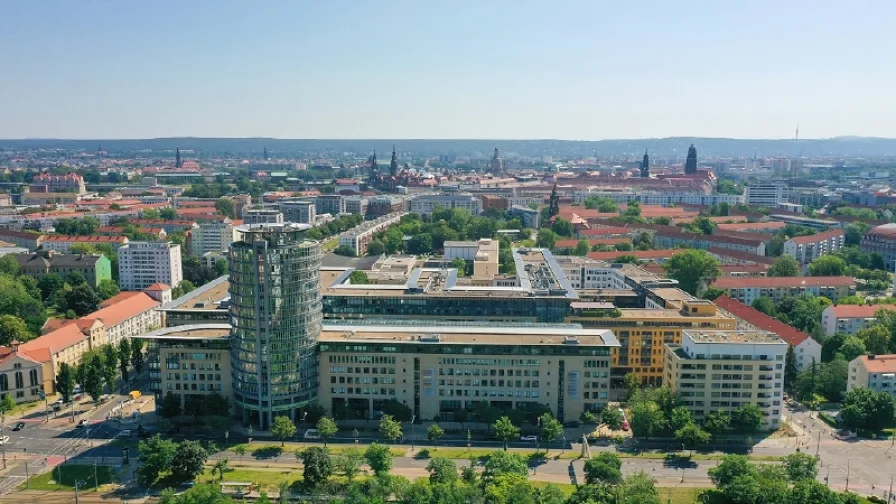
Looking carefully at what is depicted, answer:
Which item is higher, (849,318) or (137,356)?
(849,318)

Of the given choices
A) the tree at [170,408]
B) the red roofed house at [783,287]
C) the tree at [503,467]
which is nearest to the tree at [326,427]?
the tree at [170,408]

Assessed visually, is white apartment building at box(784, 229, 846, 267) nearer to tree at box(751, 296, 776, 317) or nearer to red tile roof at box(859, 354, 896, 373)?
tree at box(751, 296, 776, 317)

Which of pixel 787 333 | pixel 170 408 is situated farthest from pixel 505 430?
pixel 787 333

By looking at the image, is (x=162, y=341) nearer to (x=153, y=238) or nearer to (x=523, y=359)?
(x=523, y=359)

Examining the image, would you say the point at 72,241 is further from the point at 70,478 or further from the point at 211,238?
the point at 70,478

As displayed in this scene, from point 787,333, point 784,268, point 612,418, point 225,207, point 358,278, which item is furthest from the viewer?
point 225,207

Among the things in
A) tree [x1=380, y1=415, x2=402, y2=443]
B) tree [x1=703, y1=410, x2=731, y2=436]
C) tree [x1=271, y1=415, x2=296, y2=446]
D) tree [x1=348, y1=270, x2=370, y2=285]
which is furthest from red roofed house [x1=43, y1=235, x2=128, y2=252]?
tree [x1=703, y1=410, x2=731, y2=436]

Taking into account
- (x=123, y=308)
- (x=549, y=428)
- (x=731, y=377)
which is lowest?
(x=549, y=428)

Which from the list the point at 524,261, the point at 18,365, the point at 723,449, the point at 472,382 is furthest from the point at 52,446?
the point at 524,261
